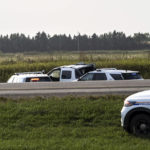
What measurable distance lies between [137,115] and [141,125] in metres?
0.26

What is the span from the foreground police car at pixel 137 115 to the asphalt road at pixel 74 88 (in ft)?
18.0

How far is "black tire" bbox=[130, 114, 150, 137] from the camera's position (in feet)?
36.5

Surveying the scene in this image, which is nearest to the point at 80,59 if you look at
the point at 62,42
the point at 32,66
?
the point at 32,66

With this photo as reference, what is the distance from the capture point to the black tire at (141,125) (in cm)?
1113

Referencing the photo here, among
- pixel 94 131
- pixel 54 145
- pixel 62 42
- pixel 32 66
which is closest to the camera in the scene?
pixel 54 145

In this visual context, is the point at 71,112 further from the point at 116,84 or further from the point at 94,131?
the point at 116,84

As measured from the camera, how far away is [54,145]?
10.5m

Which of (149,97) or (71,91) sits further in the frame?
(71,91)

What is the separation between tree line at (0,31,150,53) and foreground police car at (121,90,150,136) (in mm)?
68152

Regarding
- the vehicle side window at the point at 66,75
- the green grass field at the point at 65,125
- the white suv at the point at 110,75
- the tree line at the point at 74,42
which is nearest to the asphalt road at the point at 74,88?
the green grass field at the point at 65,125

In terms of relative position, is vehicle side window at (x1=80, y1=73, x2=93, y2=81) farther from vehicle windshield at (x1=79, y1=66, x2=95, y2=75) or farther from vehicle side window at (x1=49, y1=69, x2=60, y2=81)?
vehicle side window at (x1=49, y1=69, x2=60, y2=81)

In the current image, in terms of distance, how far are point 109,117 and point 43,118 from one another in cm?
194

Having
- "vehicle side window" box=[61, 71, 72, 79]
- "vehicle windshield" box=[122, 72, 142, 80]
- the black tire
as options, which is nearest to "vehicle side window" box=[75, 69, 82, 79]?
"vehicle side window" box=[61, 71, 72, 79]

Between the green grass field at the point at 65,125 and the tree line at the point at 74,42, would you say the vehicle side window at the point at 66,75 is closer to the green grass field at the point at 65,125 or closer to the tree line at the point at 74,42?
the green grass field at the point at 65,125
